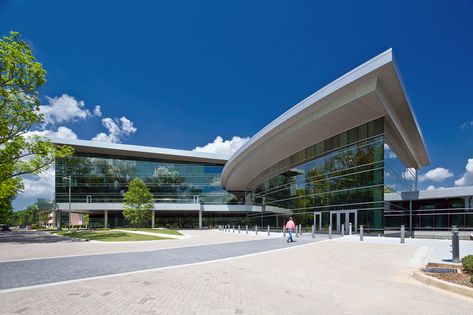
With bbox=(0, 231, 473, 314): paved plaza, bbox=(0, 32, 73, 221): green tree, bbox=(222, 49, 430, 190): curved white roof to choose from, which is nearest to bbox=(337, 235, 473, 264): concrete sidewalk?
bbox=(0, 231, 473, 314): paved plaza

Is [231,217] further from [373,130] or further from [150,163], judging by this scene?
[373,130]

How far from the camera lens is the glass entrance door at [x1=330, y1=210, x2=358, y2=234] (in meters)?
27.8

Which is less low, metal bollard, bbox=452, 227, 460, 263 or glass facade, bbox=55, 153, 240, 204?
glass facade, bbox=55, 153, 240, 204

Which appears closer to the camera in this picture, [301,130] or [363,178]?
[363,178]

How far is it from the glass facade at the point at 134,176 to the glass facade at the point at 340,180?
934 inches

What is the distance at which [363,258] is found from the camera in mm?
12719

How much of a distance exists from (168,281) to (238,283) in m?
1.75

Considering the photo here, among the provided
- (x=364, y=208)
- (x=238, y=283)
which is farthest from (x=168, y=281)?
(x=364, y=208)

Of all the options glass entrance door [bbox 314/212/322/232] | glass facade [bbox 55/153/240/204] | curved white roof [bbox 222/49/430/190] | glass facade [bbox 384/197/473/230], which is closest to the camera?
curved white roof [bbox 222/49/430/190]

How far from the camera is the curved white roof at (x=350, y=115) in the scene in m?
21.8

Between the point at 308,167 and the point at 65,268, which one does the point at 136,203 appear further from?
the point at 65,268

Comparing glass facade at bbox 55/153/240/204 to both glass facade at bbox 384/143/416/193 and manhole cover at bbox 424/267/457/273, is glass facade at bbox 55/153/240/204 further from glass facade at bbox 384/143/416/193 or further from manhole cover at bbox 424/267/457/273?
manhole cover at bbox 424/267/457/273

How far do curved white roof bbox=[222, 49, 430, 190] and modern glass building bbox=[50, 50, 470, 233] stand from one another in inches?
2.8

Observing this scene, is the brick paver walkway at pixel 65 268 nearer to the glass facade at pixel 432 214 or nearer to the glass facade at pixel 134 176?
the glass facade at pixel 432 214
